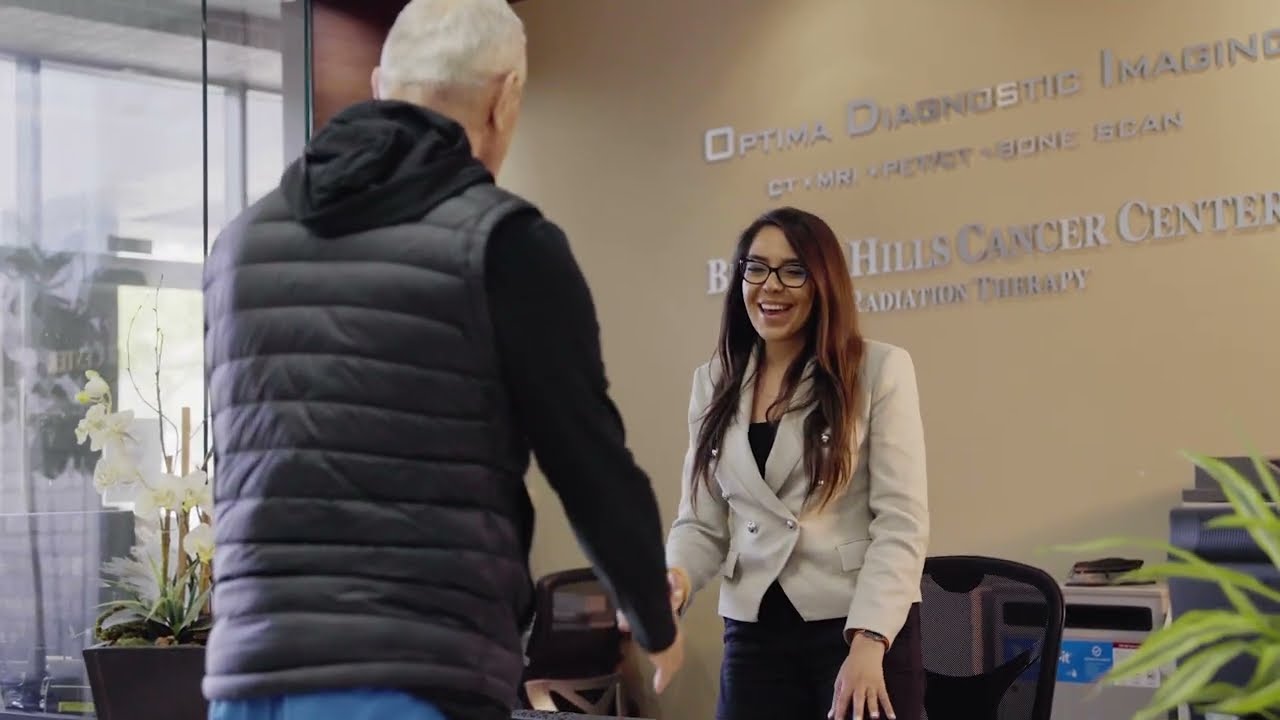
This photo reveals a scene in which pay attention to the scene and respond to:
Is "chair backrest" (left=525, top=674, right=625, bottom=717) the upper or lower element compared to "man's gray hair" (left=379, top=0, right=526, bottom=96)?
lower

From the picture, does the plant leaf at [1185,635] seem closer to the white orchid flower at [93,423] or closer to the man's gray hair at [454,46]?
the man's gray hair at [454,46]

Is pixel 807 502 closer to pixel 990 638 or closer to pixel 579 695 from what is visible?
pixel 990 638

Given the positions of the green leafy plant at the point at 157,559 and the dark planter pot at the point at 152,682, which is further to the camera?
the green leafy plant at the point at 157,559

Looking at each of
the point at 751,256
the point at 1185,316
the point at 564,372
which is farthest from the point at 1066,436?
the point at 564,372

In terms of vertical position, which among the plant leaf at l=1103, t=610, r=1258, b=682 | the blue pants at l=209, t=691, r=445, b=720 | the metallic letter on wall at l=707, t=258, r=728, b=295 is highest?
the metallic letter on wall at l=707, t=258, r=728, b=295

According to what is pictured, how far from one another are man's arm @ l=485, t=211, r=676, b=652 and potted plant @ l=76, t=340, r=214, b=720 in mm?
874

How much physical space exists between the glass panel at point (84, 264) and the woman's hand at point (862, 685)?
5.21 ft

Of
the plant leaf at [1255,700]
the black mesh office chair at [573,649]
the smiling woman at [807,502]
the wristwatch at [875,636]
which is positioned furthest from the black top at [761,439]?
the black mesh office chair at [573,649]

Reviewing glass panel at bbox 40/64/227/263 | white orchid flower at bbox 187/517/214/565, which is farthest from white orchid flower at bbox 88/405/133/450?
glass panel at bbox 40/64/227/263

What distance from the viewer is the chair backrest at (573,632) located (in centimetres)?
462

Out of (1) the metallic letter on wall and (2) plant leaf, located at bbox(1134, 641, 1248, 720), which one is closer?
(2) plant leaf, located at bbox(1134, 641, 1248, 720)

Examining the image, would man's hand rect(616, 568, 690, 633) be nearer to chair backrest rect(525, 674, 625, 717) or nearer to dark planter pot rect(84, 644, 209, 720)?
dark planter pot rect(84, 644, 209, 720)

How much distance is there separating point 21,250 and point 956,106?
275cm

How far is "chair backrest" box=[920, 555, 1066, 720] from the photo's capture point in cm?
238
